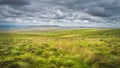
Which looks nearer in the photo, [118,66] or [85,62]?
[118,66]

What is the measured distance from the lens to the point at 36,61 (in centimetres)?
1162

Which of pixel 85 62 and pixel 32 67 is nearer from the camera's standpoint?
pixel 32 67

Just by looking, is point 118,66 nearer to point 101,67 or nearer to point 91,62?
point 101,67

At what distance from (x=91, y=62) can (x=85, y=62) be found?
1.57ft

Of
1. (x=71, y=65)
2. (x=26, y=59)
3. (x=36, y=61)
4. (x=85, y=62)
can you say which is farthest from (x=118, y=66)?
(x=26, y=59)

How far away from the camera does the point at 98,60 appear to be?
11789 millimetres

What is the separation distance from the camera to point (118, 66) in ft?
35.1

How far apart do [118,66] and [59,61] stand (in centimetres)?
433

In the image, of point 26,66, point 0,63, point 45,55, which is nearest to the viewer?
point 26,66

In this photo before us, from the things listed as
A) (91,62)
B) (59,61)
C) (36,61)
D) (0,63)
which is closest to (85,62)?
(91,62)

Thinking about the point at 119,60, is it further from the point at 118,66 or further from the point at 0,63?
the point at 0,63

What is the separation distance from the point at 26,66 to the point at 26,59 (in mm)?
1795

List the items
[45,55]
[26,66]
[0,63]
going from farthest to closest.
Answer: [45,55] < [0,63] < [26,66]

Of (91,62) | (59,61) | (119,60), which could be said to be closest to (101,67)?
(91,62)
